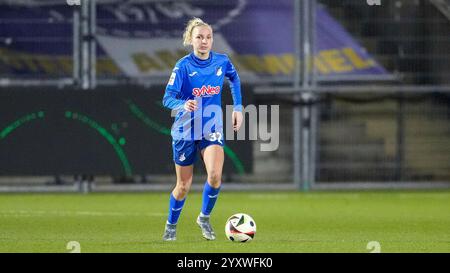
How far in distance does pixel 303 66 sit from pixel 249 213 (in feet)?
15.9

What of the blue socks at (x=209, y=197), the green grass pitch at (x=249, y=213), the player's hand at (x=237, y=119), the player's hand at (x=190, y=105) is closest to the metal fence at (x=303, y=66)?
the green grass pitch at (x=249, y=213)

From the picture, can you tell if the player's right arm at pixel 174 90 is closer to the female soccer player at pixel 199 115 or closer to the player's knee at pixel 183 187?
the female soccer player at pixel 199 115

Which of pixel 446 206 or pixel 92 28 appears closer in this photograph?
pixel 446 206

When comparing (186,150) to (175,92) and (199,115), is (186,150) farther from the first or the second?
(175,92)

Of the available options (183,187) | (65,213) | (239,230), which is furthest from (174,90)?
(65,213)

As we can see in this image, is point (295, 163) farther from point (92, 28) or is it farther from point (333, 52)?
point (92, 28)

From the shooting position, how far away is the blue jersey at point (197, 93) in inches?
447

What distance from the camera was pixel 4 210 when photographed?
16.0 metres

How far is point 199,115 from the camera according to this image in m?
11.4

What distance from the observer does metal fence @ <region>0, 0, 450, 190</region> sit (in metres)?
19.6

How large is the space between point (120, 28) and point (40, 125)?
1.96 meters

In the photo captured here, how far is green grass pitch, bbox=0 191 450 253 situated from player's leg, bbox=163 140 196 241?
16cm

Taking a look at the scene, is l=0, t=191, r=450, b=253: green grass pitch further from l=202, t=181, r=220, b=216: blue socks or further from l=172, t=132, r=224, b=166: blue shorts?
l=172, t=132, r=224, b=166: blue shorts

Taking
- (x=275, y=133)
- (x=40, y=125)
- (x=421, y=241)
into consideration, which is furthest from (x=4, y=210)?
(x=421, y=241)
